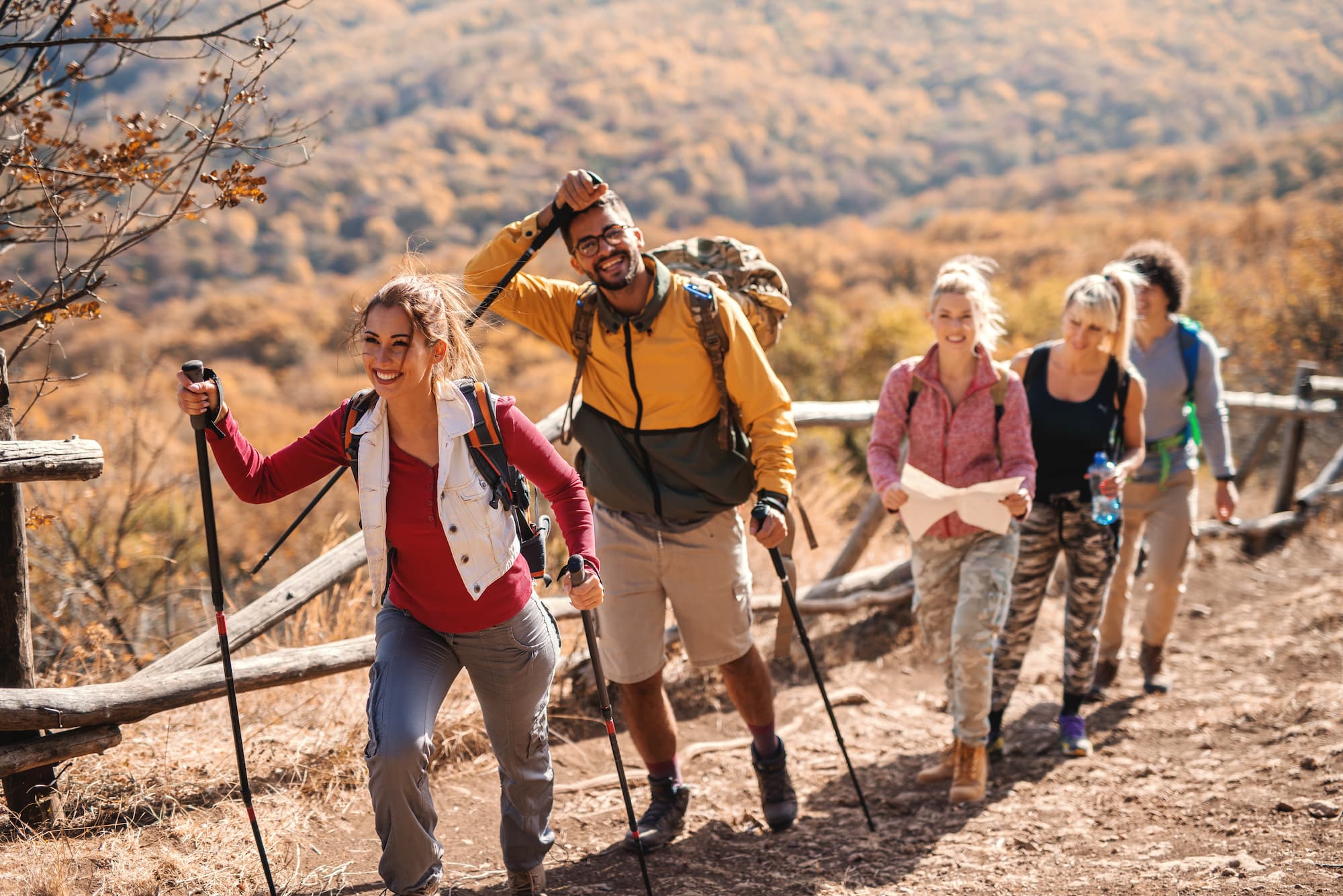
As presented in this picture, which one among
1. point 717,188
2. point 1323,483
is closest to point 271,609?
point 1323,483

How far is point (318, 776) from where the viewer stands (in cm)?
395

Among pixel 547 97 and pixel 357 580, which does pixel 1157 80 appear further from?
pixel 357 580

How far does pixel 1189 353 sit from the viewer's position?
5.14 metres

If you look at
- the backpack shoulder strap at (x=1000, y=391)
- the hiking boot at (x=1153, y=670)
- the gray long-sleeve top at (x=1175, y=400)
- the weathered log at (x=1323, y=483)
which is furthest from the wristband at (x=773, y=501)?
the weathered log at (x=1323, y=483)

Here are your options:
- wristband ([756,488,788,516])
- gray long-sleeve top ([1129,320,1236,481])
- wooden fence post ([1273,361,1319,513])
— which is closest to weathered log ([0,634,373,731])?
wristband ([756,488,788,516])

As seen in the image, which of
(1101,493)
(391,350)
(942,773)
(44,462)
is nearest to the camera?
(391,350)

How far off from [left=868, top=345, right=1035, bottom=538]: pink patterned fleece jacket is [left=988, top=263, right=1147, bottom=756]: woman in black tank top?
44 centimetres

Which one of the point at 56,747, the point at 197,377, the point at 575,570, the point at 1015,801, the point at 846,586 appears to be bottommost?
the point at 1015,801

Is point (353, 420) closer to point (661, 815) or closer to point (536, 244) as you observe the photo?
point (536, 244)

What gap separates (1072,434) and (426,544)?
293 cm

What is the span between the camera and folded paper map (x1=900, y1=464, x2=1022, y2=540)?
3.96m

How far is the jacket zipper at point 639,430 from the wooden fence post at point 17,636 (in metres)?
1.96

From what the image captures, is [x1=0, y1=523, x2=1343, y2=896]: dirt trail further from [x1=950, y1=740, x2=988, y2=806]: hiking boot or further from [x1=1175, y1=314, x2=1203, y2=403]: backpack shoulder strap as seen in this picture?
[x1=1175, y1=314, x2=1203, y2=403]: backpack shoulder strap

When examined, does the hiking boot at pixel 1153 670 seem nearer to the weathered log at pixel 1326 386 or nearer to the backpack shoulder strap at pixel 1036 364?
the backpack shoulder strap at pixel 1036 364
